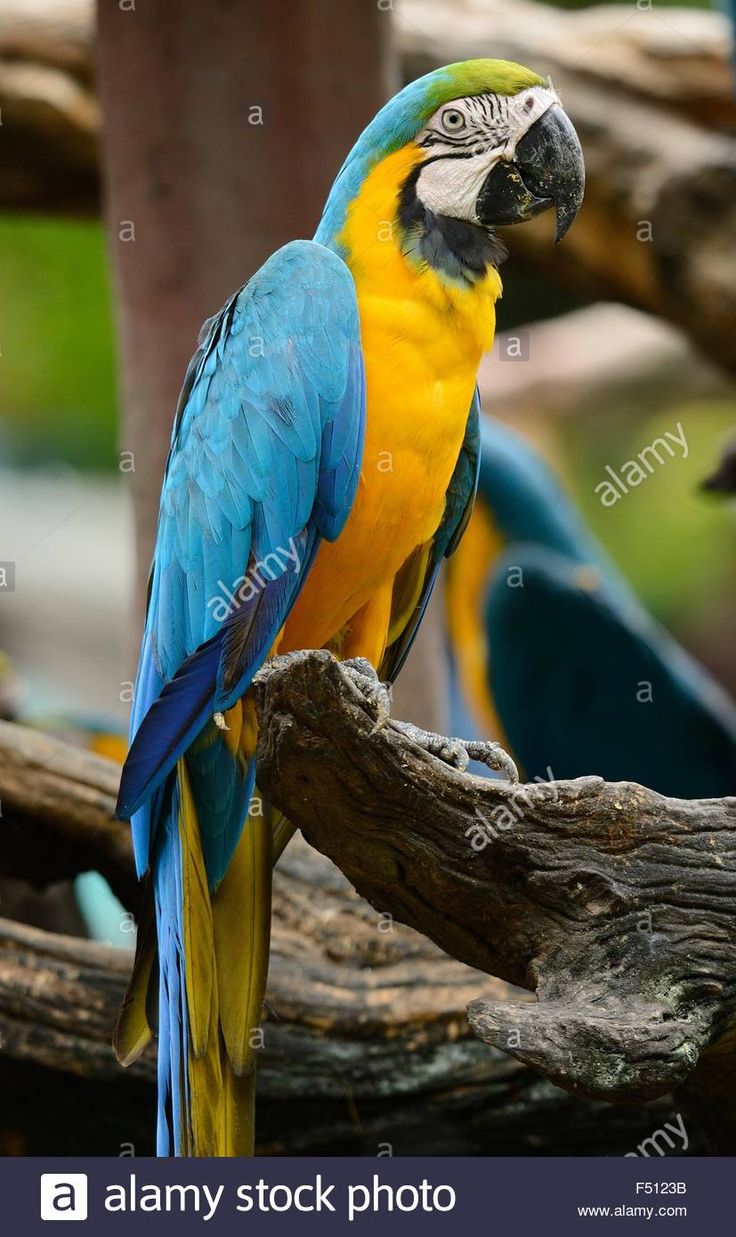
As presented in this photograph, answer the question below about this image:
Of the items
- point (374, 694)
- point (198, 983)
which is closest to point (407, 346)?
point (374, 694)

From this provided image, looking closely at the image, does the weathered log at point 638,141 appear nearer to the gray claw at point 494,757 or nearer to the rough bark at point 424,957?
the rough bark at point 424,957

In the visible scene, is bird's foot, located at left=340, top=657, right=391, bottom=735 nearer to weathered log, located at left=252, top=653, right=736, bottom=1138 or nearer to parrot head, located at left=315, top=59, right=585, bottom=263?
weathered log, located at left=252, top=653, right=736, bottom=1138

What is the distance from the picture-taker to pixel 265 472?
1.62m

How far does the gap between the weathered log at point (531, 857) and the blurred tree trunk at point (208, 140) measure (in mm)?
1400

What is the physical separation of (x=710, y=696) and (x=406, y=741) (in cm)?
226

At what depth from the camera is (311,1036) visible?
1921 mm

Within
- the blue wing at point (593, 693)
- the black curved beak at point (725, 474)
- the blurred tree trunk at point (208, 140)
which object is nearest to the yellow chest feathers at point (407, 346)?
the blurred tree trunk at point (208, 140)

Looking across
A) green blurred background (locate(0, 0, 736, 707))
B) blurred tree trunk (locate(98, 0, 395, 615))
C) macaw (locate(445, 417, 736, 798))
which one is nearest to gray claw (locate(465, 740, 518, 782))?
blurred tree trunk (locate(98, 0, 395, 615))

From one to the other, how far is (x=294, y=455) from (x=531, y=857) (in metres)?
0.57
